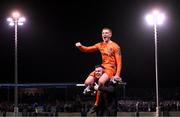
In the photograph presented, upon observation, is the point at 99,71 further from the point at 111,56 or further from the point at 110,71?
the point at 111,56

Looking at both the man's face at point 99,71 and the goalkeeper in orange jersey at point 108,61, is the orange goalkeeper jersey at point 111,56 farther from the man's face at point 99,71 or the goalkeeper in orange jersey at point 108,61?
the man's face at point 99,71

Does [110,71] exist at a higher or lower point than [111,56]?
lower

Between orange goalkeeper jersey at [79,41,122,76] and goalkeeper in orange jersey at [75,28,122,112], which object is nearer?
goalkeeper in orange jersey at [75,28,122,112]

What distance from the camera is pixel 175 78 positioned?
5981cm

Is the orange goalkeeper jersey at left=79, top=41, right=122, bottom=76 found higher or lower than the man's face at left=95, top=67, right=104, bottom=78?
higher

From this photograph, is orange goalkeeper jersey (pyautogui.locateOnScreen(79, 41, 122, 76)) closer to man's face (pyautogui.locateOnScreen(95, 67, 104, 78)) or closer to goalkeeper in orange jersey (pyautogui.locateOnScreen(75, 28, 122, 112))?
goalkeeper in orange jersey (pyautogui.locateOnScreen(75, 28, 122, 112))

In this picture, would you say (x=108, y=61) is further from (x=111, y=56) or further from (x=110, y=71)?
(x=110, y=71)

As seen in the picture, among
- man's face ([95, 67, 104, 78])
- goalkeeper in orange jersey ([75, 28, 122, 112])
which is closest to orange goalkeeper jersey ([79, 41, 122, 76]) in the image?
goalkeeper in orange jersey ([75, 28, 122, 112])

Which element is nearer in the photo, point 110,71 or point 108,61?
point 110,71

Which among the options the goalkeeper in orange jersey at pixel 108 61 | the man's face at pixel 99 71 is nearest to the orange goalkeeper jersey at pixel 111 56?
the goalkeeper in orange jersey at pixel 108 61

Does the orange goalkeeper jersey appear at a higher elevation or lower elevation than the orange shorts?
higher

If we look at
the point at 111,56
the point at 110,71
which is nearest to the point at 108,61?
the point at 111,56

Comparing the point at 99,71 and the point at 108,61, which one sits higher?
the point at 108,61

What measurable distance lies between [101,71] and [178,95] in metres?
42.0
